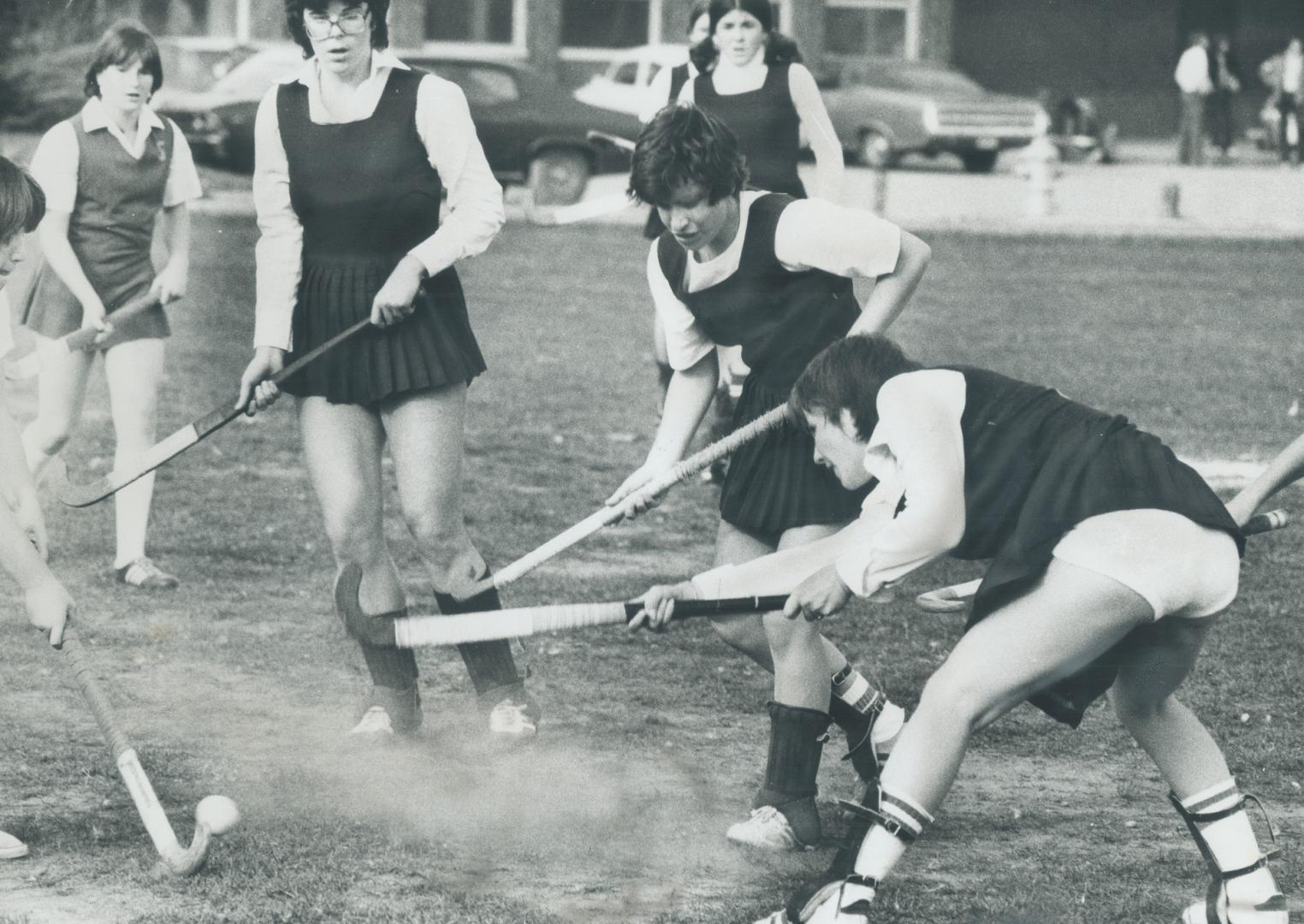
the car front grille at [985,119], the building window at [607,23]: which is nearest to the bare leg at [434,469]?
the car front grille at [985,119]

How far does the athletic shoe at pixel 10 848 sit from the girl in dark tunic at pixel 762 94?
13.7 ft

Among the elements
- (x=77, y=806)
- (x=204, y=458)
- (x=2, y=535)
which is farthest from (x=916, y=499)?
(x=204, y=458)

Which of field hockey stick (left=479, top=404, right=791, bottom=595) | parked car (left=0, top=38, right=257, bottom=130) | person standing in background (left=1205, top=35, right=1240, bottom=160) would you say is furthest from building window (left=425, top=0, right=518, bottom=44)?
field hockey stick (left=479, top=404, right=791, bottom=595)

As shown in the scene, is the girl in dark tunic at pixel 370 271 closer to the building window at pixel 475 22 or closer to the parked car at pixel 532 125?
the parked car at pixel 532 125

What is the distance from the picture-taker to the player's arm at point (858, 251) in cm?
453

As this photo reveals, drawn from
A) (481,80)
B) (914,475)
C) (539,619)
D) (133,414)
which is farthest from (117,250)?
(481,80)

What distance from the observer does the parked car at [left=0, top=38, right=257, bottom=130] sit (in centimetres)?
1691

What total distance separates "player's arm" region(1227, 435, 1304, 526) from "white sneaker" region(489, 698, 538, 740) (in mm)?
1985

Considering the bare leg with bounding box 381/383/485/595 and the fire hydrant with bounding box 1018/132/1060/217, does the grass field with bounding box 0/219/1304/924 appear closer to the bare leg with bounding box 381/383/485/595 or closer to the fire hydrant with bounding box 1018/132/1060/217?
the bare leg with bounding box 381/383/485/595

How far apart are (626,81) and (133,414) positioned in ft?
56.9

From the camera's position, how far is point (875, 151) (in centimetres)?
2561

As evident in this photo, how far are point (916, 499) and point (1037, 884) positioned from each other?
1057 millimetres

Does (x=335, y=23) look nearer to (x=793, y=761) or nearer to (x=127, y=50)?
(x=127, y=50)

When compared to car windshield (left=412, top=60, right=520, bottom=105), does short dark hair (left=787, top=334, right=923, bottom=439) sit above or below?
above
